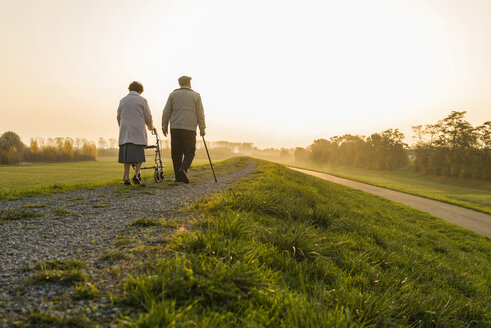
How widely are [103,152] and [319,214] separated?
129 meters

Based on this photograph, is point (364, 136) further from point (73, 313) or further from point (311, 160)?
point (73, 313)

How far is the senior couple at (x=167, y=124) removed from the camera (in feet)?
24.5

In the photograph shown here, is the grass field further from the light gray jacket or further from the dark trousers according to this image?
the dark trousers

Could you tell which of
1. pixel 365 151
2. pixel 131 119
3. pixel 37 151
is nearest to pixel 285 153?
pixel 365 151

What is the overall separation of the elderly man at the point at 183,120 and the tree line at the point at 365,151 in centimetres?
7302

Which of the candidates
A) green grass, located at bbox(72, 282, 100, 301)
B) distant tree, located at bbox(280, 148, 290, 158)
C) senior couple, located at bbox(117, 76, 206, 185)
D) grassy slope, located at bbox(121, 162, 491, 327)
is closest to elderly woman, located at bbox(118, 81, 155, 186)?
senior couple, located at bbox(117, 76, 206, 185)

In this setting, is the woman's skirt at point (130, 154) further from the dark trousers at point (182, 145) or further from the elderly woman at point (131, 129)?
the dark trousers at point (182, 145)

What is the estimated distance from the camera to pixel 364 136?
81062mm

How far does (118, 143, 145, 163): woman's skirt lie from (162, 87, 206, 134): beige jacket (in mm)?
1342

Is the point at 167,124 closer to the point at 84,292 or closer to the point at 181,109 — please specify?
the point at 181,109

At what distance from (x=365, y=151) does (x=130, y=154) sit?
81.3 meters

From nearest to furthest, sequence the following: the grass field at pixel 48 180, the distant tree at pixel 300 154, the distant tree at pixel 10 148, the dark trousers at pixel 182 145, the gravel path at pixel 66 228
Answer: the gravel path at pixel 66 228 < the grass field at pixel 48 180 < the dark trousers at pixel 182 145 < the distant tree at pixel 10 148 < the distant tree at pixel 300 154

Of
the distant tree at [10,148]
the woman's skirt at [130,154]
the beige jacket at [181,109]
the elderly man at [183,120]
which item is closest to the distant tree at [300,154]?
the distant tree at [10,148]

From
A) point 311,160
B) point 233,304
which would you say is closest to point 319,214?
point 233,304
